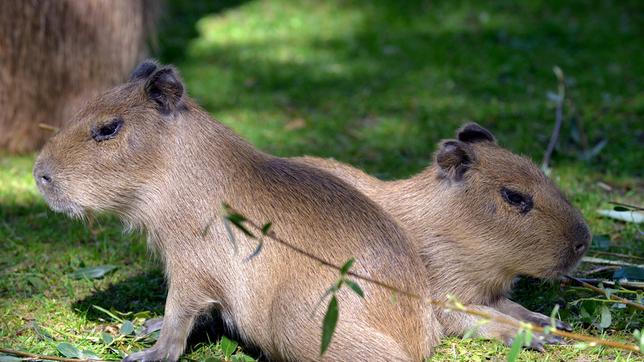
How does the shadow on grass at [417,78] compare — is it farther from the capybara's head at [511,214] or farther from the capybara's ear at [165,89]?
the capybara's ear at [165,89]

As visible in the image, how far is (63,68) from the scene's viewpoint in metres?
6.11

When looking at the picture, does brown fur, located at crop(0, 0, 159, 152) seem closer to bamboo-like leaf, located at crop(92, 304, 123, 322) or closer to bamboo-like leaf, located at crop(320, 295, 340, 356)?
bamboo-like leaf, located at crop(92, 304, 123, 322)

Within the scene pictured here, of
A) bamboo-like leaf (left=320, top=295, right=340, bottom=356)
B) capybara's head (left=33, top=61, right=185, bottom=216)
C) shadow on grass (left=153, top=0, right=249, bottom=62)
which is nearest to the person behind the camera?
bamboo-like leaf (left=320, top=295, right=340, bottom=356)

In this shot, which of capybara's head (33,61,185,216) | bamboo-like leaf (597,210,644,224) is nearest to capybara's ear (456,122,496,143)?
bamboo-like leaf (597,210,644,224)

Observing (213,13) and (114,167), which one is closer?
(114,167)

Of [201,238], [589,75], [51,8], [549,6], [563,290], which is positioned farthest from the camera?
[549,6]

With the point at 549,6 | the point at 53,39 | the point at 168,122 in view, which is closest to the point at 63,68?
the point at 53,39

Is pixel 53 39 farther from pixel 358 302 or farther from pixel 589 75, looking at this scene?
pixel 589 75

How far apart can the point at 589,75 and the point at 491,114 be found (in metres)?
1.25

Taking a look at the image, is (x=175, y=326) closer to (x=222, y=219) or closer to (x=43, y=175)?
(x=222, y=219)

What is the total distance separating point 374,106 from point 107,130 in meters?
3.57

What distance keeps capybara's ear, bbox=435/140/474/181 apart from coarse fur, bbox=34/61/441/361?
434 mm

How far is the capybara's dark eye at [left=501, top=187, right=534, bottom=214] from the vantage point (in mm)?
3814

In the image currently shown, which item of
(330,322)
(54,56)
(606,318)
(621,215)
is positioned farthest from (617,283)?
(54,56)
